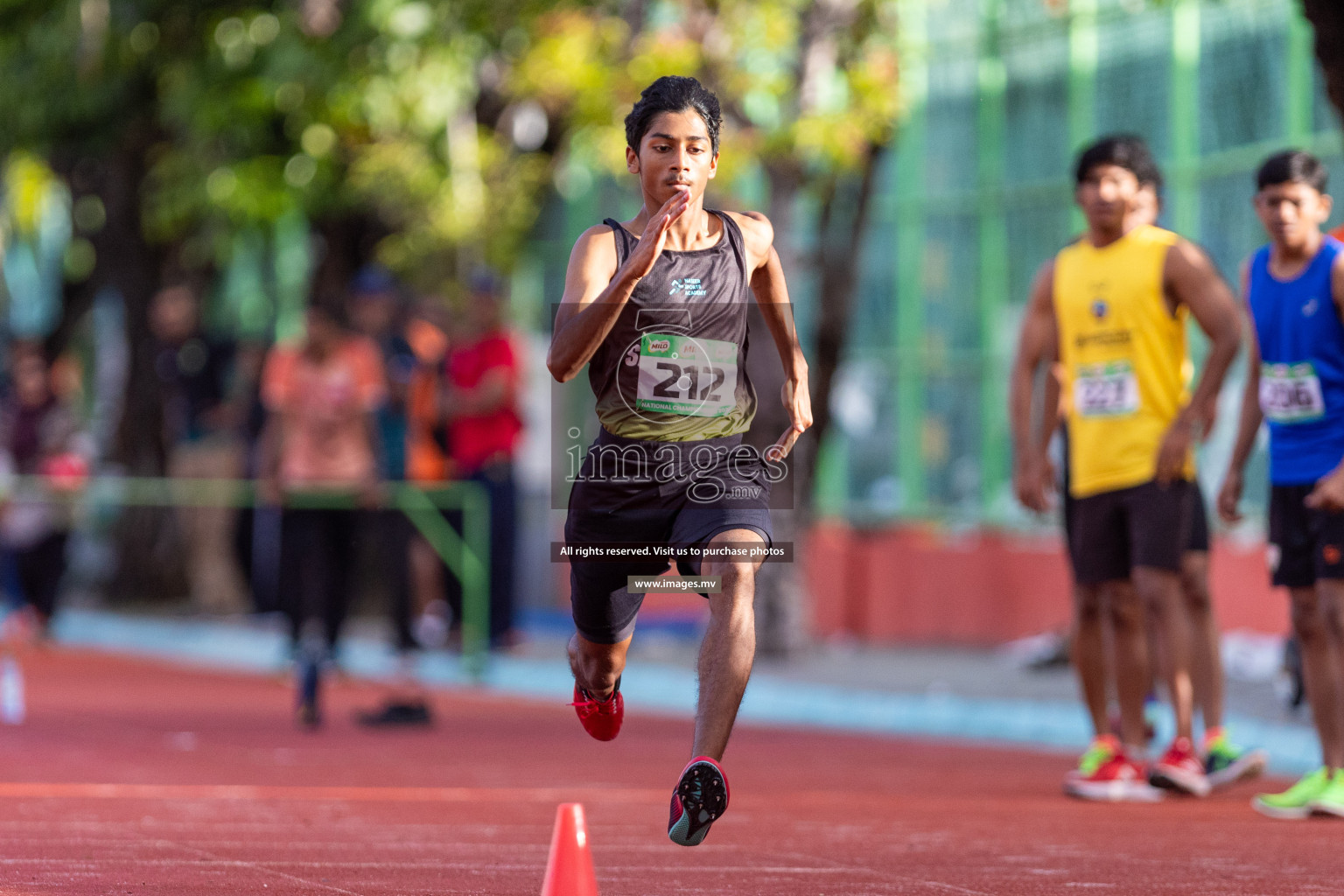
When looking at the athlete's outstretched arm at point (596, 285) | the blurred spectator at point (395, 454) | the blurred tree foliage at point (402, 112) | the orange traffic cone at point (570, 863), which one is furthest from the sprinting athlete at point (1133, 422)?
the blurred tree foliage at point (402, 112)

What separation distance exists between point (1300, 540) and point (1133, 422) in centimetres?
83

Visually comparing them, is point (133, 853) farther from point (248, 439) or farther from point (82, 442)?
point (82, 442)

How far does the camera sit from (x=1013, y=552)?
16.3m

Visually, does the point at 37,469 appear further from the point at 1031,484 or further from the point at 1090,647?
the point at 1090,647

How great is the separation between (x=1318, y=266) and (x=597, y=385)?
3.29m

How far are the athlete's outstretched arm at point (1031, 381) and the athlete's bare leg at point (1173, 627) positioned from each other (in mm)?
644

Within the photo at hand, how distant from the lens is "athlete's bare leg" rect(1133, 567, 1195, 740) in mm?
8586

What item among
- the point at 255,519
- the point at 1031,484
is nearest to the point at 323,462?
the point at 255,519

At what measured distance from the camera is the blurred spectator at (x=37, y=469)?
17938mm

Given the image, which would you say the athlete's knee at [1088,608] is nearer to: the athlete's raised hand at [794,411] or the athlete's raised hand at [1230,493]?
the athlete's raised hand at [1230,493]

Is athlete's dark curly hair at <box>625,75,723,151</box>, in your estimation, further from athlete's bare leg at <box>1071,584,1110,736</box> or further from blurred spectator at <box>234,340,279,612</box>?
blurred spectator at <box>234,340,279,612</box>

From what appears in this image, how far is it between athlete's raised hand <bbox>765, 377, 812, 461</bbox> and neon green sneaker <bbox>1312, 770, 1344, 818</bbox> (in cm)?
278

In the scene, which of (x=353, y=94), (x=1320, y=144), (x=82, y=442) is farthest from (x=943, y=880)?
(x=82, y=442)

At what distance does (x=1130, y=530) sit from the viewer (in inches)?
343
